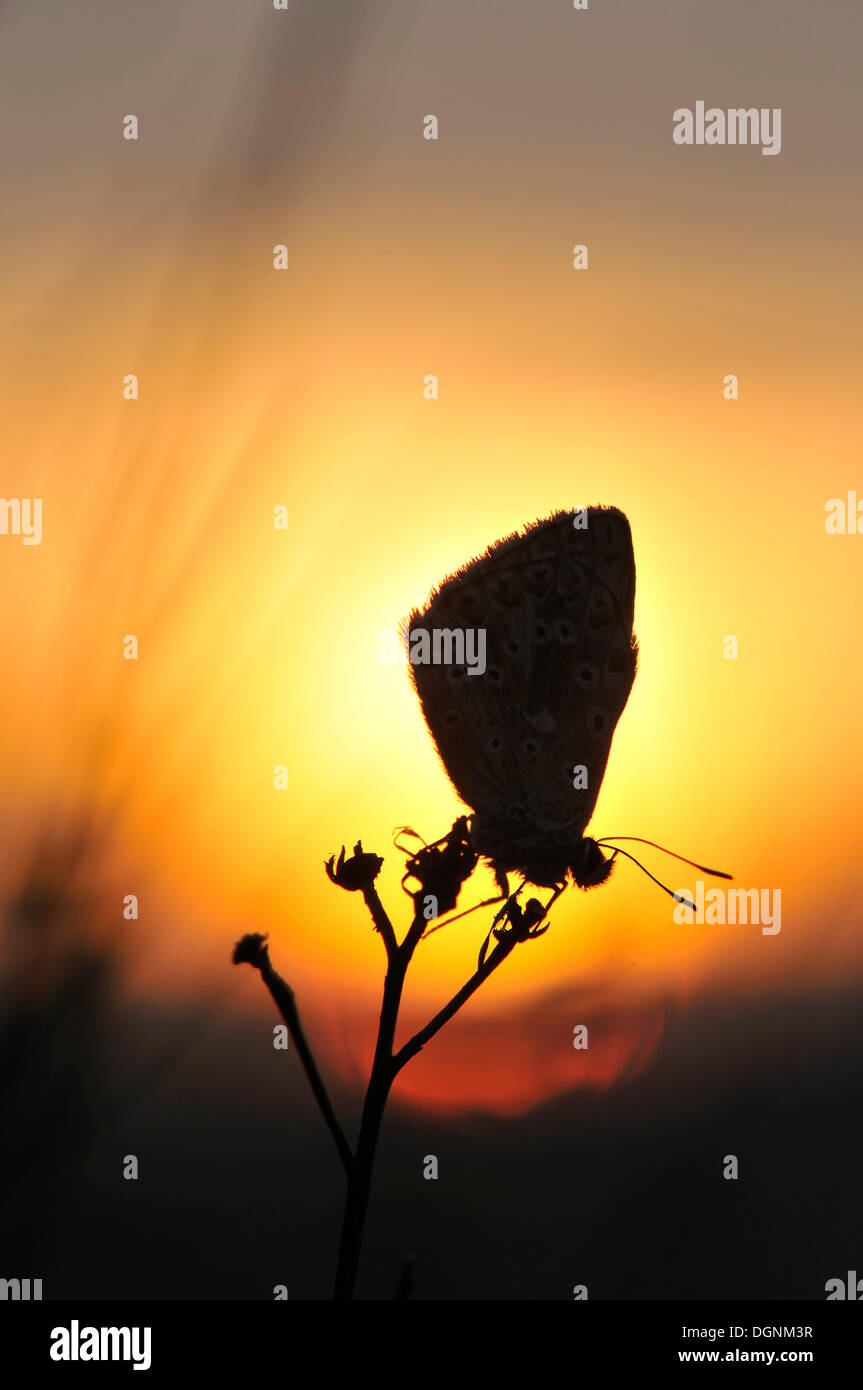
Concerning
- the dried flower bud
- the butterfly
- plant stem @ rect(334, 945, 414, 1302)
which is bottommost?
plant stem @ rect(334, 945, 414, 1302)

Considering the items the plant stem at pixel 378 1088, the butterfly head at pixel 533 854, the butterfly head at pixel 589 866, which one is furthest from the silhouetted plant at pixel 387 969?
the butterfly head at pixel 589 866

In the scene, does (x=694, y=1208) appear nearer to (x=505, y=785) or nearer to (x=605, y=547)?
(x=505, y=785)

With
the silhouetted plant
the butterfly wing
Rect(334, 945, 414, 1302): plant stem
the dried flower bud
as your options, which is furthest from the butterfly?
Rect(334, 945, 414, 1302): plant stem

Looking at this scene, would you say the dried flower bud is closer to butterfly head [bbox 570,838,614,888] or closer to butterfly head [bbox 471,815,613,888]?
butterfly head [bbox 471,815,613,888]

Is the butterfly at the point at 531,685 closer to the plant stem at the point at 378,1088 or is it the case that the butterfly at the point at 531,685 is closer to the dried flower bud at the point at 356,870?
the dried flower bud at the point at 356,870

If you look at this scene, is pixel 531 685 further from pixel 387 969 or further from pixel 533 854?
pixel 387 969

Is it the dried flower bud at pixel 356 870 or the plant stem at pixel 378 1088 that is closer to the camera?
the plant stem at pixel 378 1088
